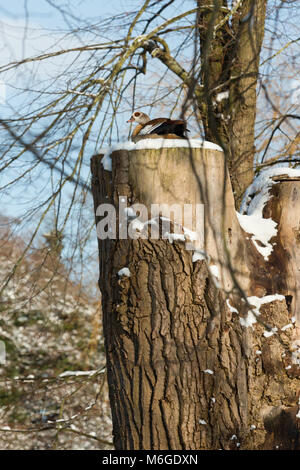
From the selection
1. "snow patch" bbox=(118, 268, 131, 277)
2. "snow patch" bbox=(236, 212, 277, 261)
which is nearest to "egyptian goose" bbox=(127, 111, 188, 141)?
"snow patch" bbox=(236, 212, 277, 261)

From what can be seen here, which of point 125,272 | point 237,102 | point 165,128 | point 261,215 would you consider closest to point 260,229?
point 261,215

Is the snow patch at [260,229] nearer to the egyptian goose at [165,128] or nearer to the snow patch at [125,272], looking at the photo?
the egyptian goose at [165,128]

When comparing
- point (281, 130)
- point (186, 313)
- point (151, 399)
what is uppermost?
point (281, 130)

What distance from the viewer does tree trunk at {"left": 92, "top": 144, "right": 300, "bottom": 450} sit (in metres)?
2.14

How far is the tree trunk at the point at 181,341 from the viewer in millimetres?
2145

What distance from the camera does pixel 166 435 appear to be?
213 cm

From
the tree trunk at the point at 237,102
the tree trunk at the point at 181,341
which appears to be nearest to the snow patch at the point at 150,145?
the tree trunk at the point at 181,341

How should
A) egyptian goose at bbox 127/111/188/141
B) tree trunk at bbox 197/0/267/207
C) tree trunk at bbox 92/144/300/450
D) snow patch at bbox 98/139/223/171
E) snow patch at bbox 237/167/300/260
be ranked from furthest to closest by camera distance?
tree trunk at bbox 197/0/267/207, snow patch at bbox 237/167/300/260, egyptian goose at bbox 127/111/188/141, snow patch at bbox 98/139/223/171, tree trunk at bbox 92/144/300/450

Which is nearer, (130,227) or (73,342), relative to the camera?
(130,227)

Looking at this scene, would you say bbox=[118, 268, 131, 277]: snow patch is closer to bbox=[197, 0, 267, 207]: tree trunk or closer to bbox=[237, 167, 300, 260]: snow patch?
bbox=[237, 167, 300, 260]: snow patch
